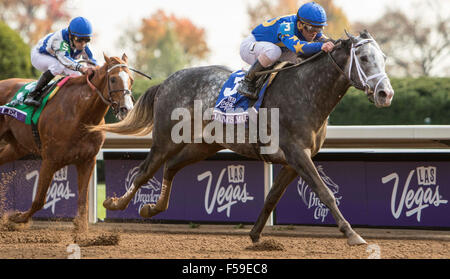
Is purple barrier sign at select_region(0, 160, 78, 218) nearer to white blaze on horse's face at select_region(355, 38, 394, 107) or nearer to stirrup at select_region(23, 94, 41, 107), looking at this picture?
stirrup at select_region(23, 94, 41, 107)

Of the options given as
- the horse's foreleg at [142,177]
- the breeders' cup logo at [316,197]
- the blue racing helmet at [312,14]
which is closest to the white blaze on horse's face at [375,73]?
the blue racing helmet at [312,14]

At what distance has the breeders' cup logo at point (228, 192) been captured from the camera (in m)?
8.07

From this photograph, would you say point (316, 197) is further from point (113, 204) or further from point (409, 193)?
point (113, 204)

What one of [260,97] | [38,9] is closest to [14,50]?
[260,97]

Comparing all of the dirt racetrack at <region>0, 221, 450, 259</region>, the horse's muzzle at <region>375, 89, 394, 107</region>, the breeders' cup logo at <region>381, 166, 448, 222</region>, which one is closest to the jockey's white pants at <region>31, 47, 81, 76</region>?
the dirt racetrack at <region>0, 221, 450, 259</region>

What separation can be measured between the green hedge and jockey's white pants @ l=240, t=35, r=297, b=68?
718 cm

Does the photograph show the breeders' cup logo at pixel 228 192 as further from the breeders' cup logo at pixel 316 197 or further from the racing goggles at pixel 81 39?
the racing goggles at pixel 81 39

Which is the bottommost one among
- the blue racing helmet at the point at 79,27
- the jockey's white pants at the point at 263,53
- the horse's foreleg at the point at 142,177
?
the horse's foreleg at the point at 142,177

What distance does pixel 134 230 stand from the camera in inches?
318

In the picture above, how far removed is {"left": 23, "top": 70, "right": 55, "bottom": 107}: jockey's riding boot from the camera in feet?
23.7

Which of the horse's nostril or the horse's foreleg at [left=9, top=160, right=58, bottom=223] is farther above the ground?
the horse's nostril

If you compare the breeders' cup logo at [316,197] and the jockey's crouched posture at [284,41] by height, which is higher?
the jockey's crouched posture at [284,41]

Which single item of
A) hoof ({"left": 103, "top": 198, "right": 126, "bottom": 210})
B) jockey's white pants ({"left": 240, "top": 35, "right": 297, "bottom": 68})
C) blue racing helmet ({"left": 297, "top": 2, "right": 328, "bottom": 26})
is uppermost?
blue racing helmet ({"left": 297, "top": 2, "right": 328, "bottom": 26})

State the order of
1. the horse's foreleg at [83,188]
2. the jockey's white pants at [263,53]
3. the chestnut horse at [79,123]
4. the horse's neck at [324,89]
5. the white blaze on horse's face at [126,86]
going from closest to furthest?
the horse's neck at [324,89] → the jockey's white pants at [263,53] → the white blaze on horse's face at [126,86] → the chestnut horse at [79,123] → the horse's foreleg at [83,188]
